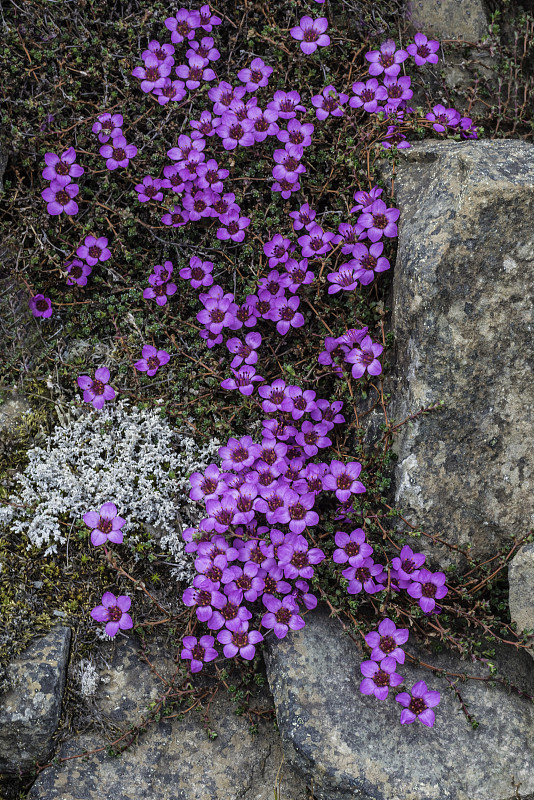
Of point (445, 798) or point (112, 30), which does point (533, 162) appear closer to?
point (112, 30)

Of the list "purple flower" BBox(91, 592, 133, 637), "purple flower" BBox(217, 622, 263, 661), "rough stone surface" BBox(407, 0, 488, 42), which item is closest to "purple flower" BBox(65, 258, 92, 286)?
"purple flower" BBox(91, 592, 133, 637)

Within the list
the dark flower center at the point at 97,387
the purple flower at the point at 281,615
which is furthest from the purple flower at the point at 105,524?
the purple flower at the point at 281,615

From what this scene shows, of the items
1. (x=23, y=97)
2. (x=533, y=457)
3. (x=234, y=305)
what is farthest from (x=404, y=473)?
(x=23, y=97)

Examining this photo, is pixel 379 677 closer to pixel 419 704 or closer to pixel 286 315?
pixel 419 704

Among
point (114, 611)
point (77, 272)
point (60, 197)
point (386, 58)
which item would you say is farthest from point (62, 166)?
point (114, 611)

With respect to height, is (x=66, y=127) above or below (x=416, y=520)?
above

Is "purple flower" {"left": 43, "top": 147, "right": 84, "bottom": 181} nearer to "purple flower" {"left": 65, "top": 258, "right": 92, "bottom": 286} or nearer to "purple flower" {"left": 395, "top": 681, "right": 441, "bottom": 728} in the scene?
"purple flower" {"left": 65, "top": 258, "right": 92, "bottom": 286}
